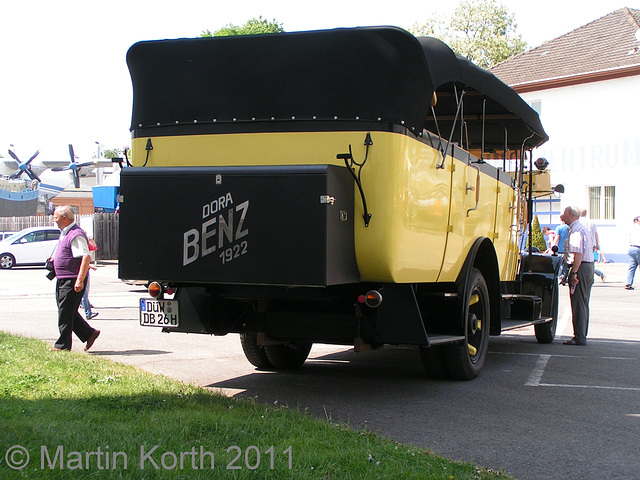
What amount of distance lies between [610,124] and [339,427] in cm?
2889

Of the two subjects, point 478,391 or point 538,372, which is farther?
point 538,372

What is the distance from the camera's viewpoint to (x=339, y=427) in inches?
205

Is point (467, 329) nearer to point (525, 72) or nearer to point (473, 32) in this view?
point (525, 72)

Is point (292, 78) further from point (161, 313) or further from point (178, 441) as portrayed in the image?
point (178, 441)

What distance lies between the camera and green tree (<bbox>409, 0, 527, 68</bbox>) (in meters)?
56.6

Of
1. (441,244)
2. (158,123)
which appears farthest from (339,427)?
(158,123)

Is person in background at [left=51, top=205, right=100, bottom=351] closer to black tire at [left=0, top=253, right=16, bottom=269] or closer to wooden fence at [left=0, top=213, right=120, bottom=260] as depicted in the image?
black tire at [left=0, top=253, right=16, bottom=269]

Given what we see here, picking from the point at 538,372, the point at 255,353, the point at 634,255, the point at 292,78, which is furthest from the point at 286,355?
the point at 634,255

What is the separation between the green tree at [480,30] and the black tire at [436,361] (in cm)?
5166

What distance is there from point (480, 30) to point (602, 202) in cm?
2880

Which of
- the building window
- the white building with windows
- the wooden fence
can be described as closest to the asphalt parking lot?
the white building with windows

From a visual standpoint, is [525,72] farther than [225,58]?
Yes

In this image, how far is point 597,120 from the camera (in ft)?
104

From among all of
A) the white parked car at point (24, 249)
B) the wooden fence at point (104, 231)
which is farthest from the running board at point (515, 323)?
the wooden fence at point (104, 231)
